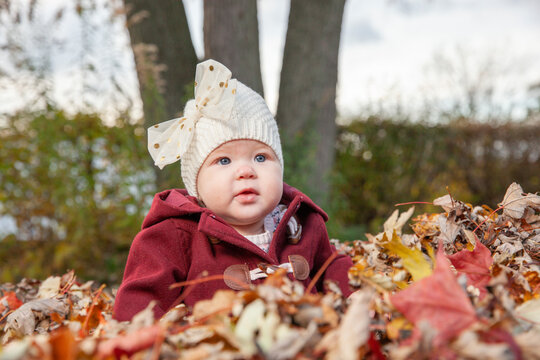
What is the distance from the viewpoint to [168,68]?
343 centimetres

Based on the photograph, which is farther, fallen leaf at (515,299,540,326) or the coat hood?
the coat hood

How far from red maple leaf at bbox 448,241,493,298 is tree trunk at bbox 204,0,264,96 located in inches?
88.5

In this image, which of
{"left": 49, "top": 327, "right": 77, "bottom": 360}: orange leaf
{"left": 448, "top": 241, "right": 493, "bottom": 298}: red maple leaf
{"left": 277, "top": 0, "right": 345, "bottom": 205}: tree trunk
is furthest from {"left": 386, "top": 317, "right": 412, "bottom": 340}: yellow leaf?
{"left": 277, "top": 0, "right": 345, "bottom": 205}: tree trunk

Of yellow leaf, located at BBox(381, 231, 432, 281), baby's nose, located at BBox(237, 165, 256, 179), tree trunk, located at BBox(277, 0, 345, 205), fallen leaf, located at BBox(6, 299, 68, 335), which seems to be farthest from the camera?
tree trunk, located at BBox(277, 0, 345, 205)

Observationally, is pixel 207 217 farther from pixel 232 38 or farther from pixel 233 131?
pixel 232 38

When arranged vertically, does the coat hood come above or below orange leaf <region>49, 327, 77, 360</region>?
below

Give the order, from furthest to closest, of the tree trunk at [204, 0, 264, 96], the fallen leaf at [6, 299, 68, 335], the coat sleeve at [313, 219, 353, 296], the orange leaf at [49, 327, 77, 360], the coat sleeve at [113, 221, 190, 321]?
the tree trunk at [204, 0, 264, 96] < the coat sleeve at [313, 219, 353, 296] < the fallen leaf at [6, 299, 68, 335] < the coat sleeve at [113, 221, 190, 321] < the orange leaf at [49, 327, 77, 360]

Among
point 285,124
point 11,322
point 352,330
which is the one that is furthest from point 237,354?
point 285,124

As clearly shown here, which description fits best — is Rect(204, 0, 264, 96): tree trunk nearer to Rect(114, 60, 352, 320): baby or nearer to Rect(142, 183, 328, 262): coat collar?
Rect(114, 60, 352, 320): baby

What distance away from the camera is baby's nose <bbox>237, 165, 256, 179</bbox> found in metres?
1.77

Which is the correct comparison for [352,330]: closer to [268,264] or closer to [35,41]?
[268,264]

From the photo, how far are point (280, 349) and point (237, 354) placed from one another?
8 cm

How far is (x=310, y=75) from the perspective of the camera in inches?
156

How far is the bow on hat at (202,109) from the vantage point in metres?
1.84
